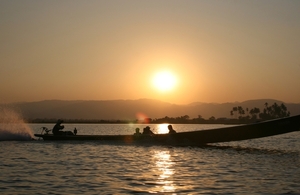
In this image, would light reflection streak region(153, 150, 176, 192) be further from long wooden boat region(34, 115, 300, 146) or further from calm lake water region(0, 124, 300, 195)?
long wooden boat region(34, 115, 300, 146)

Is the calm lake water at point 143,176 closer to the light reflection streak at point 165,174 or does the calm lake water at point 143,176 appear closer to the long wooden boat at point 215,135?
the light reflection streak at point 165,174

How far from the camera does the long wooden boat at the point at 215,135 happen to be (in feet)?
88.7

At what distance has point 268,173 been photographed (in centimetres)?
1638

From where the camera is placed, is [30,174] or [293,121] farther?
[293,121]

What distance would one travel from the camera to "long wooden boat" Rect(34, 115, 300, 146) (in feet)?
88.7

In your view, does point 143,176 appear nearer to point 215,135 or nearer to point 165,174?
point 165,174

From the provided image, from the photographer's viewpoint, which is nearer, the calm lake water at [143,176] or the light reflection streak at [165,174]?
the calm lake water at [143,176]

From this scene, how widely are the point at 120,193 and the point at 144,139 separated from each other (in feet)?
67.5

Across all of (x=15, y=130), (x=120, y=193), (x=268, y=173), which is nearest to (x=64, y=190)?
(x=120, y=193)

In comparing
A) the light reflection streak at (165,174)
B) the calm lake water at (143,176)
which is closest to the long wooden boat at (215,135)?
the calm lake water at (143,176)

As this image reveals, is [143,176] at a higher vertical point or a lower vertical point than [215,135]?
lower

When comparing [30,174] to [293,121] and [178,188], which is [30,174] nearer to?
[178,188]

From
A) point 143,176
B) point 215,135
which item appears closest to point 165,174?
point 143,176

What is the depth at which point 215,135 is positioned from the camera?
30219 mm
